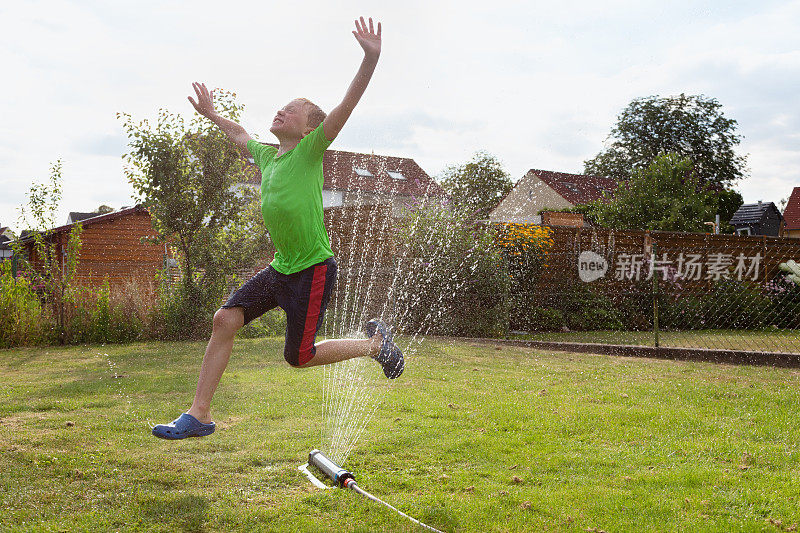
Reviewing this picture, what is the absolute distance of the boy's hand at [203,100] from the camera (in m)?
4.67

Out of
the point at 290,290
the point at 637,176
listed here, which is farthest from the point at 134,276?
the point at 637,176

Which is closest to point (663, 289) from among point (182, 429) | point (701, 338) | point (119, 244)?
point (701, 338)

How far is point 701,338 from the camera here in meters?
11.9

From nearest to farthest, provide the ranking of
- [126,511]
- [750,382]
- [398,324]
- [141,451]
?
1. [126,511]
2. [141,451]
3. [750,382]
4. [398,324]

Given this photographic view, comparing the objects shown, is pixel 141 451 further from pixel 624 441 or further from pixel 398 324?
pixel 398 324

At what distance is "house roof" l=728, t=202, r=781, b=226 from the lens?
54.9 metres

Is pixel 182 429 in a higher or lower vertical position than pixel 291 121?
lower

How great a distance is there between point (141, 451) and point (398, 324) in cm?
772

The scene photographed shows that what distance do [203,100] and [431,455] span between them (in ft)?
9.48

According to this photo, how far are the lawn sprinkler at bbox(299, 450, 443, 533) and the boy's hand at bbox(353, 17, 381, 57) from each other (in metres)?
2.25

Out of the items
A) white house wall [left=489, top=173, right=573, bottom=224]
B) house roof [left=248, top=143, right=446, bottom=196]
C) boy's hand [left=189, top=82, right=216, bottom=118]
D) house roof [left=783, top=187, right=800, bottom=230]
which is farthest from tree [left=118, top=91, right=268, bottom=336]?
house roof [left=783, top=187, right=800, bottom=230]

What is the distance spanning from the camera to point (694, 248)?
14.8 metres

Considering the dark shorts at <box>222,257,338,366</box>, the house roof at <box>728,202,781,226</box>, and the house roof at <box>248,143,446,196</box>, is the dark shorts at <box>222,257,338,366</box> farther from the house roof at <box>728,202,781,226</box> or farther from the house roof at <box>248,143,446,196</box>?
the house roof at <box>728,202,781,226</box>

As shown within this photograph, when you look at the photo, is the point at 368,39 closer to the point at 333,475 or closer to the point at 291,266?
the point at 291,266
